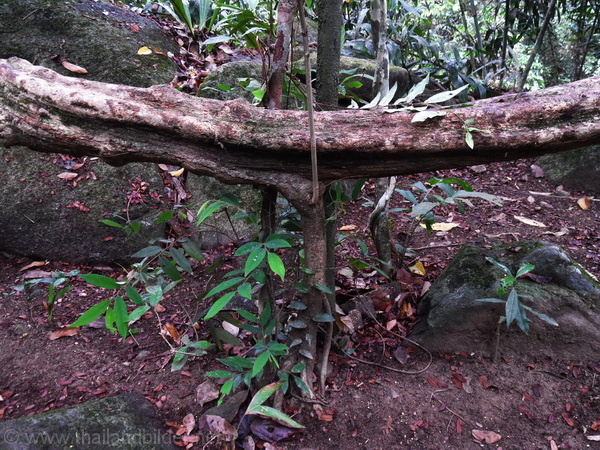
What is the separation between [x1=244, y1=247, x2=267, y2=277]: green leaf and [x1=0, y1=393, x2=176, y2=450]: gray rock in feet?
2.50

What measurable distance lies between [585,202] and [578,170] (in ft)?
1.27

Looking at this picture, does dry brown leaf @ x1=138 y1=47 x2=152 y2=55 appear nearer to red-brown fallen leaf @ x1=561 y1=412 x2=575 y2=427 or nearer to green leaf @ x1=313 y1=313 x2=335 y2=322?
Answer: green leaf @ x1=313 y1=313 x2=335 y2=322

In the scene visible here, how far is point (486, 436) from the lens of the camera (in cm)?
153

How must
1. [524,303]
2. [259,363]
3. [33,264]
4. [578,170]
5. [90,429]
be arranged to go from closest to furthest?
[259,363]
[90,429]
[524,303]
[33,264]
[578,170]

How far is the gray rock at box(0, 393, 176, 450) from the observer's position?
137cm

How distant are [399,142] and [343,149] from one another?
17 centimetres

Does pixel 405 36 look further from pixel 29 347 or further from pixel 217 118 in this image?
pixel 29 347

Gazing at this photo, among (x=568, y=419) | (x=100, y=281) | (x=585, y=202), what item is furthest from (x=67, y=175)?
(x=585, y=202)

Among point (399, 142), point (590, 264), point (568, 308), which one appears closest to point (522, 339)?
point (568, 308)

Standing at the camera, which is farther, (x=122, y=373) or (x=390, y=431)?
(x=122, y=373)

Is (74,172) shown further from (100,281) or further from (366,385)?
(366,385)

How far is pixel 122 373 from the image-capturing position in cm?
184

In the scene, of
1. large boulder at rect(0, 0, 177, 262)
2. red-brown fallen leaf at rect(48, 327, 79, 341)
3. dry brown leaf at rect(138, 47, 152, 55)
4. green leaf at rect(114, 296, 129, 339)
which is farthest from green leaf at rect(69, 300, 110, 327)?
dry brown leaf at rect(138, 47, 152, 55)

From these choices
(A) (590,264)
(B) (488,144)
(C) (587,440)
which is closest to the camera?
(B) (488,144)
